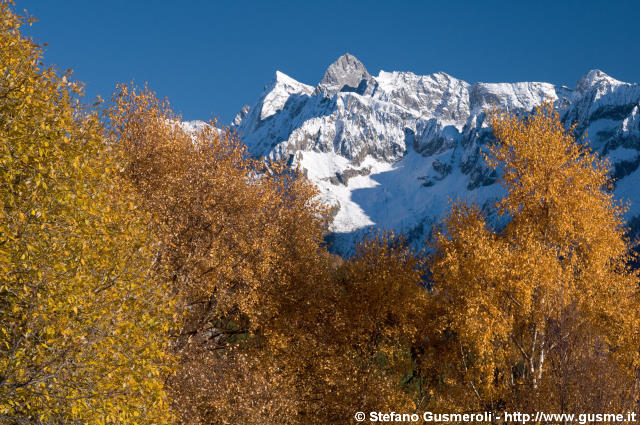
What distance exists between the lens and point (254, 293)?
3231cm

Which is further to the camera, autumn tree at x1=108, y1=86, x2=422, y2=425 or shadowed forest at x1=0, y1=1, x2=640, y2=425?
autumn tree at x1=108, y1=86, x2=422, y2=425

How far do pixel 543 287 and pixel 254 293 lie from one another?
17.5 metres

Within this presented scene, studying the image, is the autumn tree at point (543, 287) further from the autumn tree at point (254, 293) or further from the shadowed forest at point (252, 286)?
the autumn tree at point (254, 293)

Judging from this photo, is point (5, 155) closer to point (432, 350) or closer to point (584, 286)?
point (584, 286)

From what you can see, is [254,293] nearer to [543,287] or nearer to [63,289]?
[543,287]

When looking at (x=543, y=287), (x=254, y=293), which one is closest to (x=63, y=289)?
(x=254, y=293)

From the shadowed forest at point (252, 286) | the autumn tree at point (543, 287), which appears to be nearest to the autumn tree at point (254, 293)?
the shadowed forest at point (252, 286)

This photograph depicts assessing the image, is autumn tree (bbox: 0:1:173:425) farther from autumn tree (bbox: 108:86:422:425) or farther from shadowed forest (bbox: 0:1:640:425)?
autumn tree (bbox: 108:86:422:425)

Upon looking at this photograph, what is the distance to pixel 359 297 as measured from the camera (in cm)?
4119

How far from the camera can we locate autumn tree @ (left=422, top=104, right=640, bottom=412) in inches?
829

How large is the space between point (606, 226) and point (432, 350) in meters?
17.0

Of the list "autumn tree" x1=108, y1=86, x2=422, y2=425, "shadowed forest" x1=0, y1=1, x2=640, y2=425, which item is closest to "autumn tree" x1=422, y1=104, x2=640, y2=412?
"shadowed forest" x1=0, y1=1, x2=640, y2=425

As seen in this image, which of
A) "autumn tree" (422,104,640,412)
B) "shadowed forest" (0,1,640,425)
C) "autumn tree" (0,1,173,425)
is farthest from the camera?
"autumn tree" (422,104,640,412)

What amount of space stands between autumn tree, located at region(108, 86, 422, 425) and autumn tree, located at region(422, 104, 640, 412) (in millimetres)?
6260
